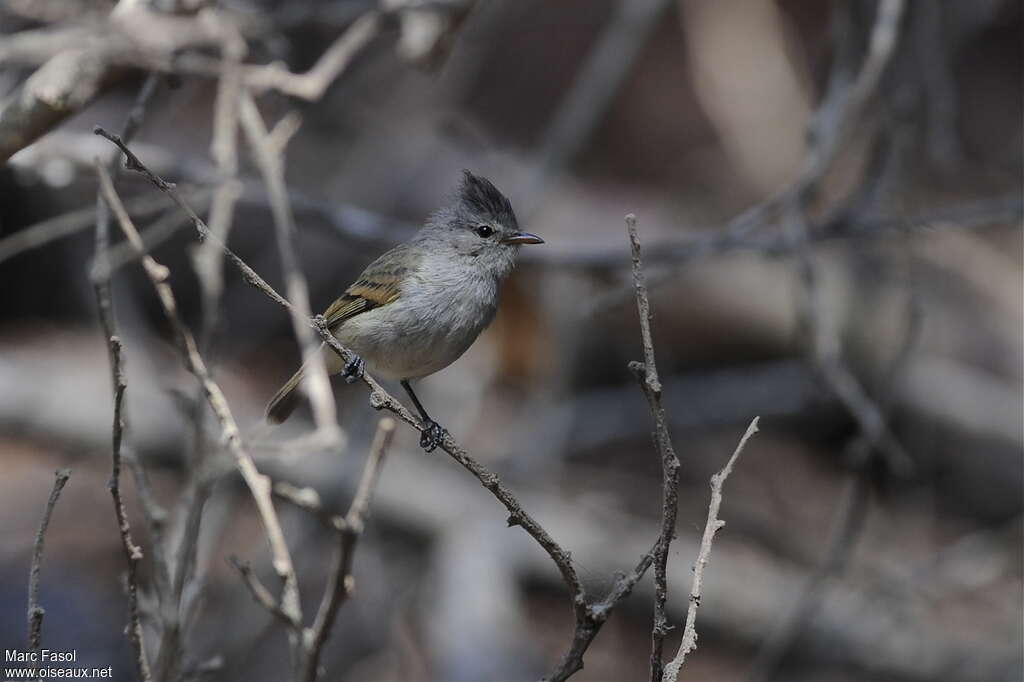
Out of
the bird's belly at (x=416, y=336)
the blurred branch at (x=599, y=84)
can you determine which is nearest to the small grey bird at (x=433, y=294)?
the bird's belly at (x=416, y=336)

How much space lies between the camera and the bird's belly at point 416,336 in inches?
155

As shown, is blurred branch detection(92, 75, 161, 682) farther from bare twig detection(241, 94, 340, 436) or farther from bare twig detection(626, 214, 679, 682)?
bare twig detection(626, 214, 679, 682)

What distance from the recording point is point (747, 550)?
8.02 metres

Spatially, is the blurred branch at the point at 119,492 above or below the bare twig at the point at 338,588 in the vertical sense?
above

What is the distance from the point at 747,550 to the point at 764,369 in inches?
72.1

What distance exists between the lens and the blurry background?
5715mm

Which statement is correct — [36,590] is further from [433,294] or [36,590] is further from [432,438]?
[433,294]

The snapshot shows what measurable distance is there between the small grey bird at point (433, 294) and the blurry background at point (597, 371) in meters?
0.71

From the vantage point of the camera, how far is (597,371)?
1035 cm

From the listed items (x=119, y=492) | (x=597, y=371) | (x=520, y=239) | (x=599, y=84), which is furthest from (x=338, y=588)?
(x=597, y=371)

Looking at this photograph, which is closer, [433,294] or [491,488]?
[491,488]

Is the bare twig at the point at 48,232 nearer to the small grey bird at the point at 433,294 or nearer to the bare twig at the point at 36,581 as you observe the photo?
the small grey bird at the point at 433,294

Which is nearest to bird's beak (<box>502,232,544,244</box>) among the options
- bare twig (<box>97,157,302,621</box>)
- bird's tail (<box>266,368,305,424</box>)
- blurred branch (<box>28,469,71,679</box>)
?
bird's tail (<box>266,368,305,424</box>)

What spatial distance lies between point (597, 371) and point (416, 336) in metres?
6.49
